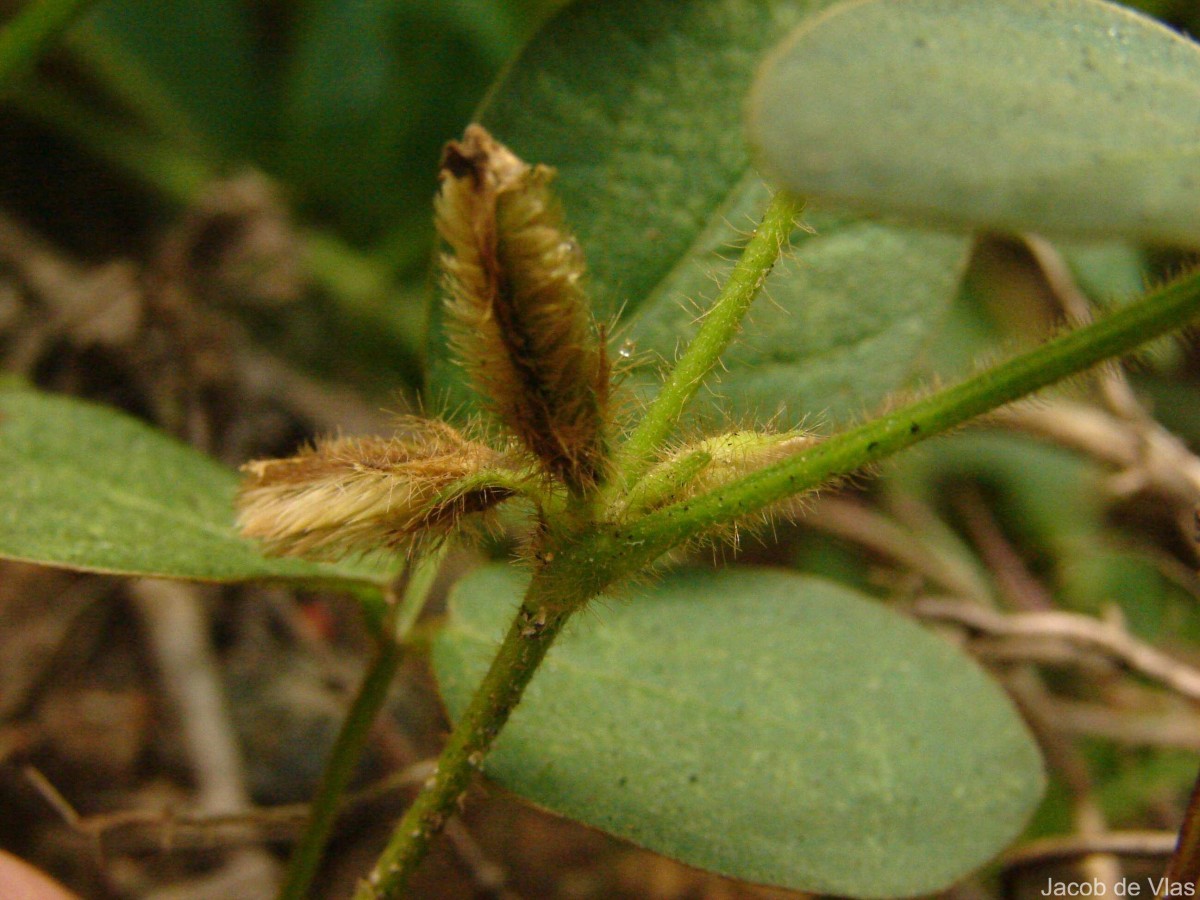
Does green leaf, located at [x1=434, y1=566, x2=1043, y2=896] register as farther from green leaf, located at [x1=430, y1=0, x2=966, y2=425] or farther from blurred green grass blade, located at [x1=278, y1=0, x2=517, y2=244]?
blurred green grass blade, located at [x1=278, y1=0, x2=517, y2=244]

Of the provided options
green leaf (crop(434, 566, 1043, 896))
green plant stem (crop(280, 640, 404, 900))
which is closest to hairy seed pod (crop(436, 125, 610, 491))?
green leaf (crop(434, 566, 1043, 896))

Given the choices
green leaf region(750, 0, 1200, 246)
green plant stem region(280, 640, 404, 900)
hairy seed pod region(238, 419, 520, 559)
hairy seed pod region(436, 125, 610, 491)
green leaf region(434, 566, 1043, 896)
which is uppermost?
green leaf region(750, 0, 1200, 246)

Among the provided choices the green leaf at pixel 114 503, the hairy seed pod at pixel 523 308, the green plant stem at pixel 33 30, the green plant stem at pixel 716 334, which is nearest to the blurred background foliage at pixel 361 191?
the green plant stem at pixel 33 30

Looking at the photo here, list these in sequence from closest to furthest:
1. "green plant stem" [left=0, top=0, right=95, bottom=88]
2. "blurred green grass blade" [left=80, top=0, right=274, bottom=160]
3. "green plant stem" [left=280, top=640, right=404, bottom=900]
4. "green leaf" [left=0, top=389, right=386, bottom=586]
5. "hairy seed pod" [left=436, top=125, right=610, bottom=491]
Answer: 1. "hairy seed pod" [left=436, top=125, right=610, bottom=491]
2. "green leaf" [left=0, top=389, right=386, bottom=586]
3. "green plant stem" [left=280, top=640, right=404, bottom=900]
4. "green plant stem" [left=0, top=0, right=95, bottom=88]
5. "blurred green grass blade" [left=80, top=0, right=274, bottom=160]

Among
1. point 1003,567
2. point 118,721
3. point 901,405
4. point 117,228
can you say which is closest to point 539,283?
point 901,405

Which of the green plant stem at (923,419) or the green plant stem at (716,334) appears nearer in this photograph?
the green plant stem at (923,419)

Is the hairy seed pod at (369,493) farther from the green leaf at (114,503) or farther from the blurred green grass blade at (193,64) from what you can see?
the blurred green grass blade at (193,64)
